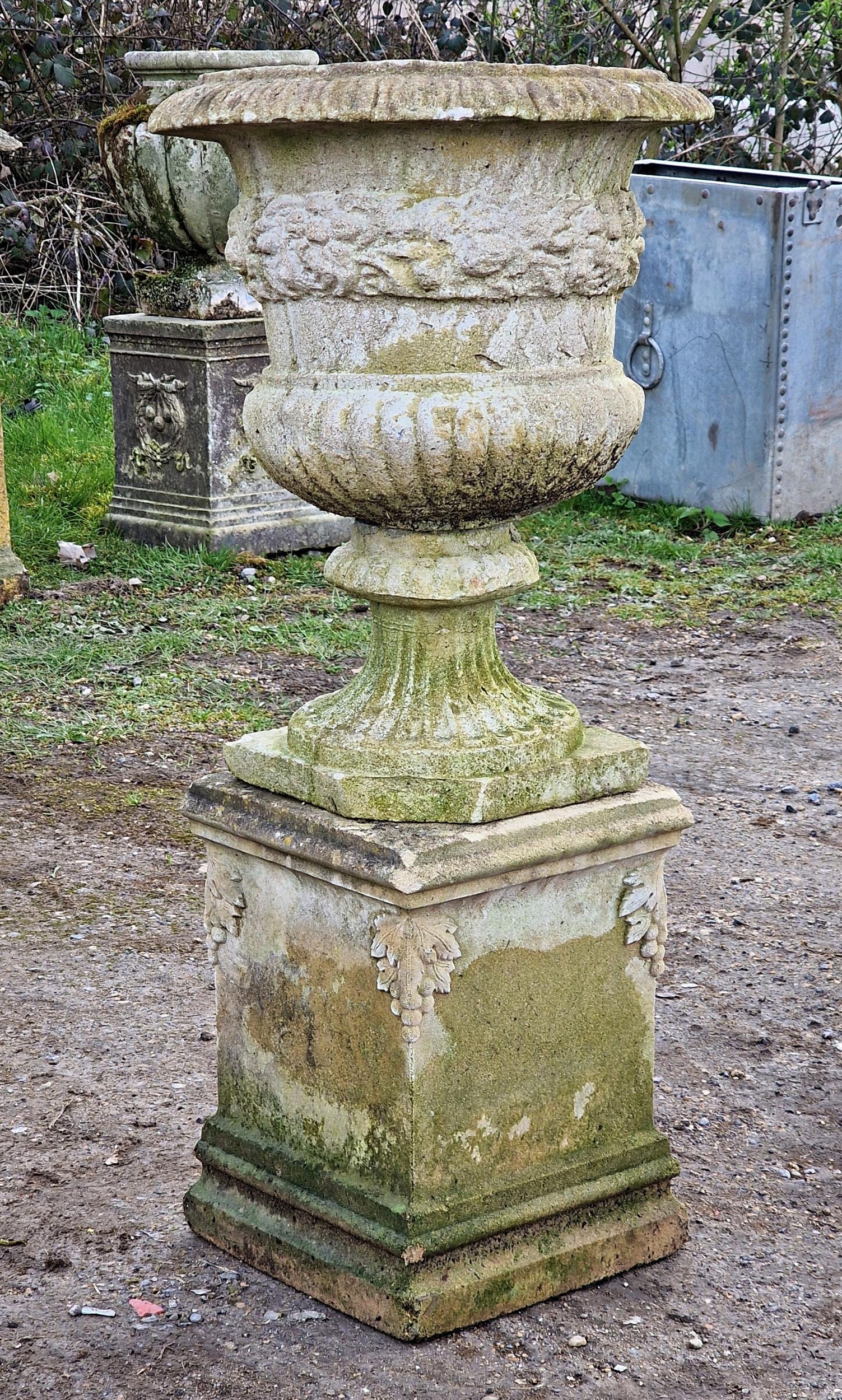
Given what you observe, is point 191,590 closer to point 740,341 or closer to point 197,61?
point 197,61

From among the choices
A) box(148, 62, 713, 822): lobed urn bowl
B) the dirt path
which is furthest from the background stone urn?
box(148, 62, 713, 822): lobed urn bowl

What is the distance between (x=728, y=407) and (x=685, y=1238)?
5.22 m

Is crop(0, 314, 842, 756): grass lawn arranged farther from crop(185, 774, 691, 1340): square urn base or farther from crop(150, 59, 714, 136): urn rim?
crop(150, 59, 714, 136): urn rim

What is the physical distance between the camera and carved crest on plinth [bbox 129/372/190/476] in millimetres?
6590

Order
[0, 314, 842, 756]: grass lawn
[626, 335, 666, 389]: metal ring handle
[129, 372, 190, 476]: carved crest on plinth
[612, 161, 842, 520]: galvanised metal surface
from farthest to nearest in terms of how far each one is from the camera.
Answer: [626, 335, 666, 389]: metal ring handle → [612, 161, 842, 520]: galvanised metal surface → [129, 372, 190, 476]: carved crest on plinth → [0, 314, 842, 756]: grass lawn

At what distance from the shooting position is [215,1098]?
10.3 ft

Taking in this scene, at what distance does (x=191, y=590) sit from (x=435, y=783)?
13.4ft

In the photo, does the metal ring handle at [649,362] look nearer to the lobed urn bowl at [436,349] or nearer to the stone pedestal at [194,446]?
the stone pedestal at [194,446]

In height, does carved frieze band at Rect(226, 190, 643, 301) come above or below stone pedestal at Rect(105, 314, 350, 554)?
above

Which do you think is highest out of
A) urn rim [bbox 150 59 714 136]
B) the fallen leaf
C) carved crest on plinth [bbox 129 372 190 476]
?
urn rim [bbox 150 59 714 136]

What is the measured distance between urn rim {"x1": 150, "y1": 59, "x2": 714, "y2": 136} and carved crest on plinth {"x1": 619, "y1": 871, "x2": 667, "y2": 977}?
1.13 metres

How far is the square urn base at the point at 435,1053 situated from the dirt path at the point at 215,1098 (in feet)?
0.28

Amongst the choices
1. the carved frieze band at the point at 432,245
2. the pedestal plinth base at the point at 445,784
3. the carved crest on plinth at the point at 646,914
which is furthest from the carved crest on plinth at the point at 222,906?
the carved frieze band at the point at 432,245

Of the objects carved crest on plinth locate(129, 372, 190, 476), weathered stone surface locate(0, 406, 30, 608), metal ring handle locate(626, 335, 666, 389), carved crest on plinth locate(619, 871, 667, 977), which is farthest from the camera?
metal ring handle locate(626, 335, 666, 389)
